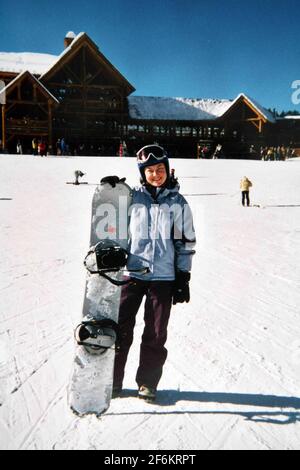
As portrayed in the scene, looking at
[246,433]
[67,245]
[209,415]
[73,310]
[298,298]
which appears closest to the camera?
[246,433]

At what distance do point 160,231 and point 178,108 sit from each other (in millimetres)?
32378

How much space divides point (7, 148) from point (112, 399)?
94.6ft

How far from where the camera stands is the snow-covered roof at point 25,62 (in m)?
30.4

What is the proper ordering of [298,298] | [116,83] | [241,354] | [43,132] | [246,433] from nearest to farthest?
[246,433]
[241,354]
[298,298]
[43,132]
[116,83]

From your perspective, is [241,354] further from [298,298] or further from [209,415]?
[298,298]

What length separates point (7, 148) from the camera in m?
28.3

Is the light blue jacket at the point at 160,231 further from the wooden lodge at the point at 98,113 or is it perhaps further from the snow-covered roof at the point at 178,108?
the snow-covered roof at the point at 178,108

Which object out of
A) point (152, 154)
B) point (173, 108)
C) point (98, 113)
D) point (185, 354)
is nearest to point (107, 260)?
point (152, 154)

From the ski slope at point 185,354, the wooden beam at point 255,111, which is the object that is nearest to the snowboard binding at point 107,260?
the ski slope at point 185,354

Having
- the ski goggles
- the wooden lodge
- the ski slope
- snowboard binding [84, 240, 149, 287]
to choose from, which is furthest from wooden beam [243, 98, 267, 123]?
snowboard binding [84, 240, 149, 287]

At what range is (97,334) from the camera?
2289 mm

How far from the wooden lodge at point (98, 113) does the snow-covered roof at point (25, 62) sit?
8cm
